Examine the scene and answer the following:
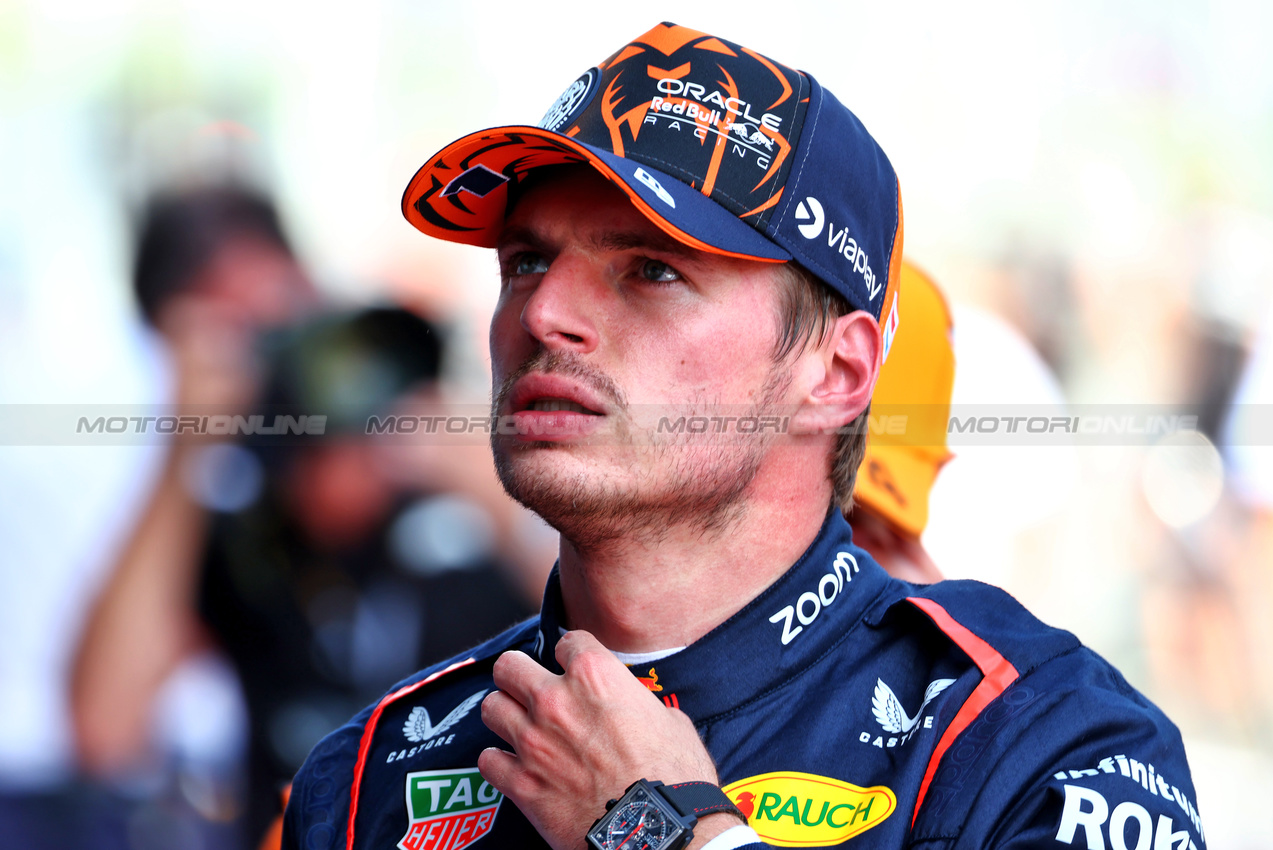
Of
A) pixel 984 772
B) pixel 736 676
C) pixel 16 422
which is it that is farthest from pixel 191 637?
pixel 984 772

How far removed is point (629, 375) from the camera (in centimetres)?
151

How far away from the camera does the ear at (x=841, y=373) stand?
1.65 metres

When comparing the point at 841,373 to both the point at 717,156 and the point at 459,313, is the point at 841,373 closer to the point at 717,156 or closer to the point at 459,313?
the point at 717,156

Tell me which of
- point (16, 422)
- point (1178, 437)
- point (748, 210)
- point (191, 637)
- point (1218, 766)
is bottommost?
point (1218, 766)

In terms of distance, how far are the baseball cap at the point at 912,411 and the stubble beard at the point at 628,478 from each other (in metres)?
0.95

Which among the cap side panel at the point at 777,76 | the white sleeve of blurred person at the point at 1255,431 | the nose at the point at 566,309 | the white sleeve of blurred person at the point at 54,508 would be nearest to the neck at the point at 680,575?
the nose at the point at 566,309

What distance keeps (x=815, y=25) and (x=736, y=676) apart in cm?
313

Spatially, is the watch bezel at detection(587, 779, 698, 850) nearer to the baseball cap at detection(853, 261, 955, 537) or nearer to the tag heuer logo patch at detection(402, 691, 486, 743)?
the tag heuer logo patch at detection(402, 691, 486, 743)

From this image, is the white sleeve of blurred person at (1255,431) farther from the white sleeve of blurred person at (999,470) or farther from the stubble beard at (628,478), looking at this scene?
the stubble beard at (628,478)

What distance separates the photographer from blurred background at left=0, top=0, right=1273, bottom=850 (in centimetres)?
338

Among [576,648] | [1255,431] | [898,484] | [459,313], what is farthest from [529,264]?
[1255,431]

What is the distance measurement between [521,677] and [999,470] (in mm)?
3233

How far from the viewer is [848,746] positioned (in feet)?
4.71

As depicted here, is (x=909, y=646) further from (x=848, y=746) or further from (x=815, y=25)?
(x=815, y=25)
